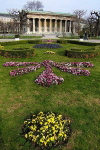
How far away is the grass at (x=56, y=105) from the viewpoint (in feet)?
15.0

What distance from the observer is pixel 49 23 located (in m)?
80.8

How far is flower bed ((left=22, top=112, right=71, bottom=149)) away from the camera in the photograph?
14.0ft

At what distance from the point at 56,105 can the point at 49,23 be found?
79522mm

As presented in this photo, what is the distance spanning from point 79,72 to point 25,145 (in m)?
6.37

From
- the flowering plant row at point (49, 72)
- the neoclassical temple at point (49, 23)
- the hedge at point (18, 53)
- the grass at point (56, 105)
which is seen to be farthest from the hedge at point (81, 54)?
the neoclassical temple at point (49, 23)

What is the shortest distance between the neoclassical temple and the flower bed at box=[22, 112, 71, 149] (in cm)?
7242

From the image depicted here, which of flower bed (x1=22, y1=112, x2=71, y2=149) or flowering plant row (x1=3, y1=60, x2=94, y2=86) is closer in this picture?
flower bed (x1=22, y1=112, x2=71, y2=149)

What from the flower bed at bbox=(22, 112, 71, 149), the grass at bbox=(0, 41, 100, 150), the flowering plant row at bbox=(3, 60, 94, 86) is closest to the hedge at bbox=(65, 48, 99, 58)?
the flowering plant row at bbox=(3, 60, 94, 86)

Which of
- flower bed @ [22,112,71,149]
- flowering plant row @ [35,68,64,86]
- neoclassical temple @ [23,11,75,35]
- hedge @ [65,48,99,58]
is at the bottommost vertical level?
flower bed @ [22,112,71,149]

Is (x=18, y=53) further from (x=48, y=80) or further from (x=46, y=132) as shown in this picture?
(x=46, y=132)

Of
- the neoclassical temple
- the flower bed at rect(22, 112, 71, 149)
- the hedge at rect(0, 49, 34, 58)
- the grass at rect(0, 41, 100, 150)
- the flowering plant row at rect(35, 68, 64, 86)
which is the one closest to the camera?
the flower bed at rect(22, 112, 71, 149)

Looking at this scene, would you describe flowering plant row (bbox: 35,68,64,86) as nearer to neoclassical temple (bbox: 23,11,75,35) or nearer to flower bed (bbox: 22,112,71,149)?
flower bed (bbox: 22,112,71,149)

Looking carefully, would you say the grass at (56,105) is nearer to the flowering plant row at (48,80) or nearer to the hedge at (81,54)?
the flowering plant row at (48,80)

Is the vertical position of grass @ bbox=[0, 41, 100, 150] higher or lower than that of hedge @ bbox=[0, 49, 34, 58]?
lower
